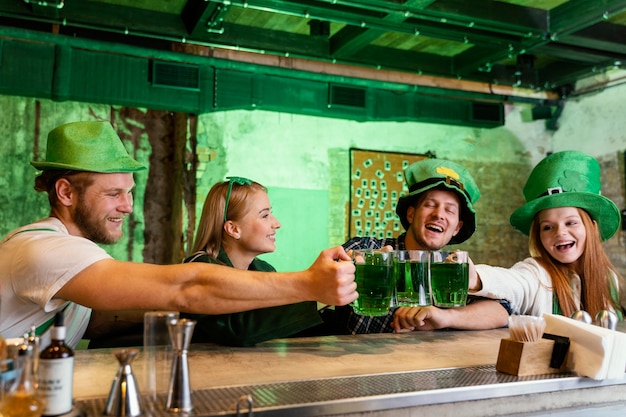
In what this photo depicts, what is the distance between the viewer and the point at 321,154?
5.68m

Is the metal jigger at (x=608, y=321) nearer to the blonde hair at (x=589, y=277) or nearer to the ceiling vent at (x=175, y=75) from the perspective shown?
the blonde hair at (x=589, y=277)

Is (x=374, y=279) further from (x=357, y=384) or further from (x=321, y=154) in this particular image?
(x=321, y=154)

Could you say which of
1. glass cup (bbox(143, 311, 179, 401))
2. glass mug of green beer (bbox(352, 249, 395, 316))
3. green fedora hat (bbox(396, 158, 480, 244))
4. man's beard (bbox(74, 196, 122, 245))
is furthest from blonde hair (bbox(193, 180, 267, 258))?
glass cup (bbox(143, 311, 179, 401))

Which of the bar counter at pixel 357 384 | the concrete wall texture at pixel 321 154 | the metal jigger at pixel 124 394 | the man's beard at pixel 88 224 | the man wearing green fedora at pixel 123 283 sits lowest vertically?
the bar counter at pixel 357 384

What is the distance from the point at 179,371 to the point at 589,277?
211cm

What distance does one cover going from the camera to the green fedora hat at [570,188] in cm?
255

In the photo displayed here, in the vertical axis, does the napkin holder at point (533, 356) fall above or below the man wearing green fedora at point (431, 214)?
below

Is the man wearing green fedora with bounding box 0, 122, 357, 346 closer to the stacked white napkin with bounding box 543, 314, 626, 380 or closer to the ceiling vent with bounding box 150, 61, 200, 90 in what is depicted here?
the stacked white napkin with bounding box 543, 314, 626, 380

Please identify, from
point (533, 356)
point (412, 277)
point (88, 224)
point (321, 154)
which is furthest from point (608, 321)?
point (321, 154)

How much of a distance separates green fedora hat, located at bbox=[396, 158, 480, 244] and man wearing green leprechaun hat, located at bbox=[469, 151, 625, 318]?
0.26 meters

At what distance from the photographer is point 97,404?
1.16 metres

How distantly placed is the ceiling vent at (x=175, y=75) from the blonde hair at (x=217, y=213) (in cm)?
257

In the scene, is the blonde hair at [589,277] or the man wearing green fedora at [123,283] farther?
the blonde hair at [589,277]

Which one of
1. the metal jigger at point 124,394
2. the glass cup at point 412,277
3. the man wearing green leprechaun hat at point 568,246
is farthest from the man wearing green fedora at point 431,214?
the metal jigger at point 124,394
